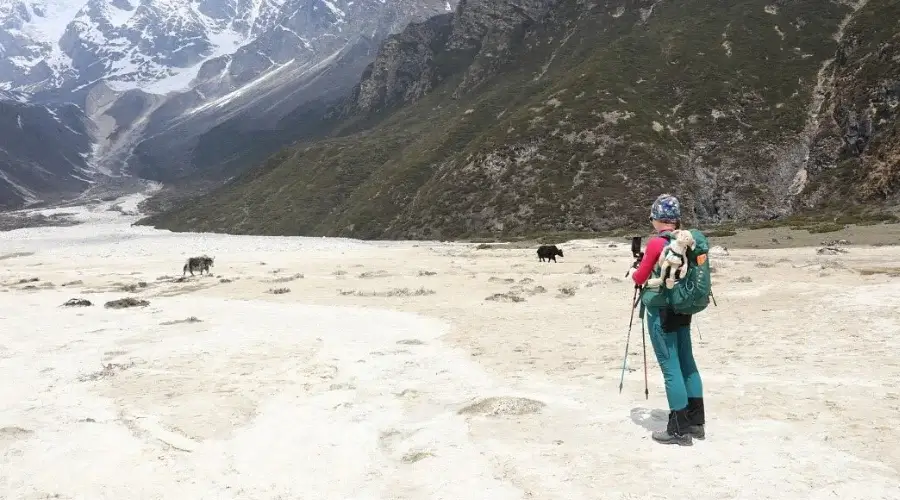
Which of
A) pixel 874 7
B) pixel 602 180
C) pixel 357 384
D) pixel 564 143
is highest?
pixel 874 7

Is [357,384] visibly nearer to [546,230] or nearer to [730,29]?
[546,230]

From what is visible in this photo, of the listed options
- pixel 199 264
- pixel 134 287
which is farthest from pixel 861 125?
pixel 134 287

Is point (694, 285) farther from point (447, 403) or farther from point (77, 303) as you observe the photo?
point (77, 303)

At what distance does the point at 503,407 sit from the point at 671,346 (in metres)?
2.71

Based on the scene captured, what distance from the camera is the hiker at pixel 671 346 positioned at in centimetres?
715

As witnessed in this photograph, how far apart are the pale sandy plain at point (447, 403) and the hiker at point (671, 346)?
30 cm

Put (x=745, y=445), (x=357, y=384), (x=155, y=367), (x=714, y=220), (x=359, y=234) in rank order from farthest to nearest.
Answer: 1. (x=359, y=234)
2. (x=714, y=220)
3. (x=155, y=367)
4. (x=357, y=384)
5. (x=745, y=445)

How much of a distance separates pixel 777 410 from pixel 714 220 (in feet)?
275

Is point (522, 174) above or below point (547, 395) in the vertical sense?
above

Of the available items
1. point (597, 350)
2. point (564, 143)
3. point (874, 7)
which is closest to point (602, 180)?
point (564, 143)

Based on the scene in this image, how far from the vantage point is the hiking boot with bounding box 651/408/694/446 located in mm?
7000

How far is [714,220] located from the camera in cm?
8375

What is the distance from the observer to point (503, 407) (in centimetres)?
870

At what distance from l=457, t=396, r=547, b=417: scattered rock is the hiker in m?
2.05
